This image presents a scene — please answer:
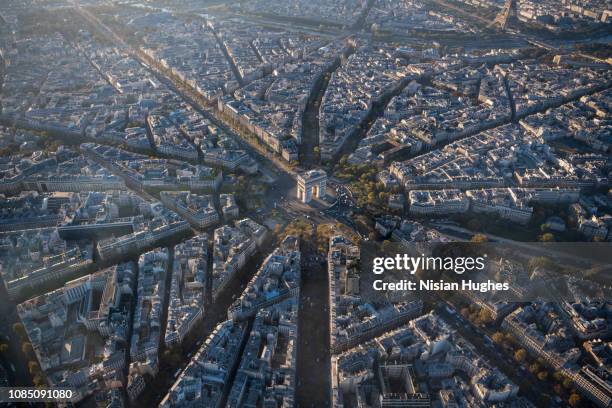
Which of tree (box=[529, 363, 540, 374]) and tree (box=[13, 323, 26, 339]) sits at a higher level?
tree (box=[529, 363, 540, 374])

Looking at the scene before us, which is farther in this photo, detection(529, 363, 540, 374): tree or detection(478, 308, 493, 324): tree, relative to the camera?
detection(478, 308, 493, 324): tree

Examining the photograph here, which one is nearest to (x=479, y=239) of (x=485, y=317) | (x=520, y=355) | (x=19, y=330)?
(x=485, y=317)

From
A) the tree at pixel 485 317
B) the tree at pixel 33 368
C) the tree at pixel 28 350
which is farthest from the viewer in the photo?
the tree at pixel 485 317

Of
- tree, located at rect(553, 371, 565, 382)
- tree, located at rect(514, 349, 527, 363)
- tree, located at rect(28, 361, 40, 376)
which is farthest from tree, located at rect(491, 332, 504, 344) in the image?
tree, located at rect(28, 361, 40, 376)

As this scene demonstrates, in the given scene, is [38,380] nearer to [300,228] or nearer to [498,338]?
[300,228]

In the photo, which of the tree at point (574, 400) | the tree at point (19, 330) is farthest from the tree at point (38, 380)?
the tree at point (574, 400)

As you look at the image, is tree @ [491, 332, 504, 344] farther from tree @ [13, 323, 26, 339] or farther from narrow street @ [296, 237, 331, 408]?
tree @ [13, 323, 26, 339]

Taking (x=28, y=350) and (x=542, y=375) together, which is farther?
(x=28, y=350)

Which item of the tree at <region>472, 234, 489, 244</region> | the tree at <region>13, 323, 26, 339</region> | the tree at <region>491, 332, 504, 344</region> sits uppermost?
the tree at <region>472, 234, 489, 244</region>

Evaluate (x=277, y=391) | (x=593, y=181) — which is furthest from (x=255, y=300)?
(x=593, y=181)

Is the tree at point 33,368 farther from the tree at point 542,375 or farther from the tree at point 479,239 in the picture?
the tree at point 479,239

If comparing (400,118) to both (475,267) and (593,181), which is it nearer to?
(593,181)
